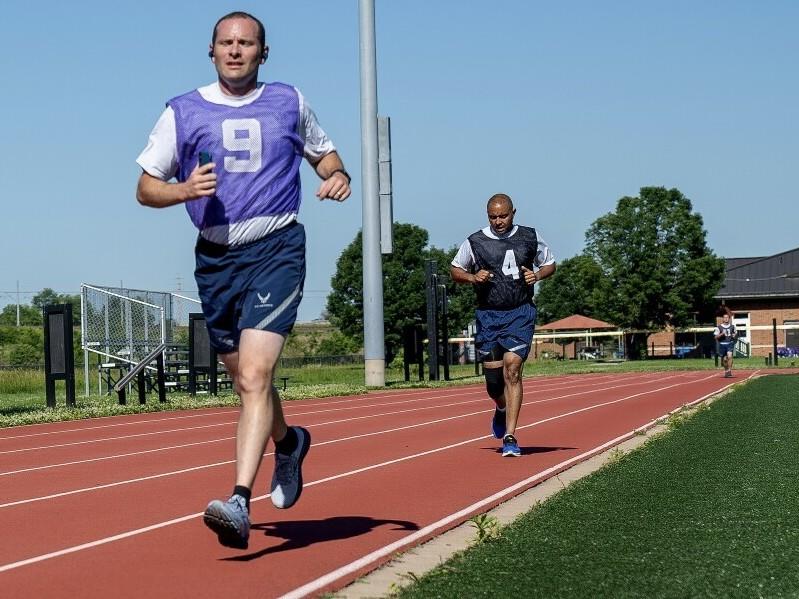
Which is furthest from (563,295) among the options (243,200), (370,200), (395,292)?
(243,200)

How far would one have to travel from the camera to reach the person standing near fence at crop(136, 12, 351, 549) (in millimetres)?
5270

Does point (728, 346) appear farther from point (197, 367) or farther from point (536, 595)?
point (536, 595)

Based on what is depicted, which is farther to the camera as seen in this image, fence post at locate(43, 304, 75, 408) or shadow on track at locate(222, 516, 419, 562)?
fence post at locate(43, 304, 75, 408)

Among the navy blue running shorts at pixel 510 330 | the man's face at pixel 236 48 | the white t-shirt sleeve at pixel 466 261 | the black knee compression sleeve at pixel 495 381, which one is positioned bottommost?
the black knee compression sleeve at pixel 495 381

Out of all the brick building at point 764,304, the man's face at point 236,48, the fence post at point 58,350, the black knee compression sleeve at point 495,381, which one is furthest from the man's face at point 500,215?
the brick building at point 764,304

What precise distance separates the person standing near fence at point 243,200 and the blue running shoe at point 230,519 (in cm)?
25

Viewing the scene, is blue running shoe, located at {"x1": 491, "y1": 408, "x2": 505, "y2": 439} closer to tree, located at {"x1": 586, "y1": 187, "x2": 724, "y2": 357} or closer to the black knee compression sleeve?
the black knee compression sleeve

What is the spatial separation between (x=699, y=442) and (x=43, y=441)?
256 inches

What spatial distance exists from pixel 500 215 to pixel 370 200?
769 inches

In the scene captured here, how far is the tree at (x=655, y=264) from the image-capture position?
259 feet

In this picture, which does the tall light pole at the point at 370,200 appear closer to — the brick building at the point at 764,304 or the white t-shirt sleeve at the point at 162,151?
the white t-shirt sleeve at the point at 162,151

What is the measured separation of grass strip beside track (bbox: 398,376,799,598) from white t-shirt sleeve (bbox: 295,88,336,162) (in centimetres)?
181

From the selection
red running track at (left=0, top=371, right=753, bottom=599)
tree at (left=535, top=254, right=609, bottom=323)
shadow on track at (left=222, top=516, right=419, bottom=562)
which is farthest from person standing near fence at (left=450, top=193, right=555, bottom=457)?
tree at (left=535, top=254, right=609, bottom=323)

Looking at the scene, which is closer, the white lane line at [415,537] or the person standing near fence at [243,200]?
the white lane line at [415,537]
